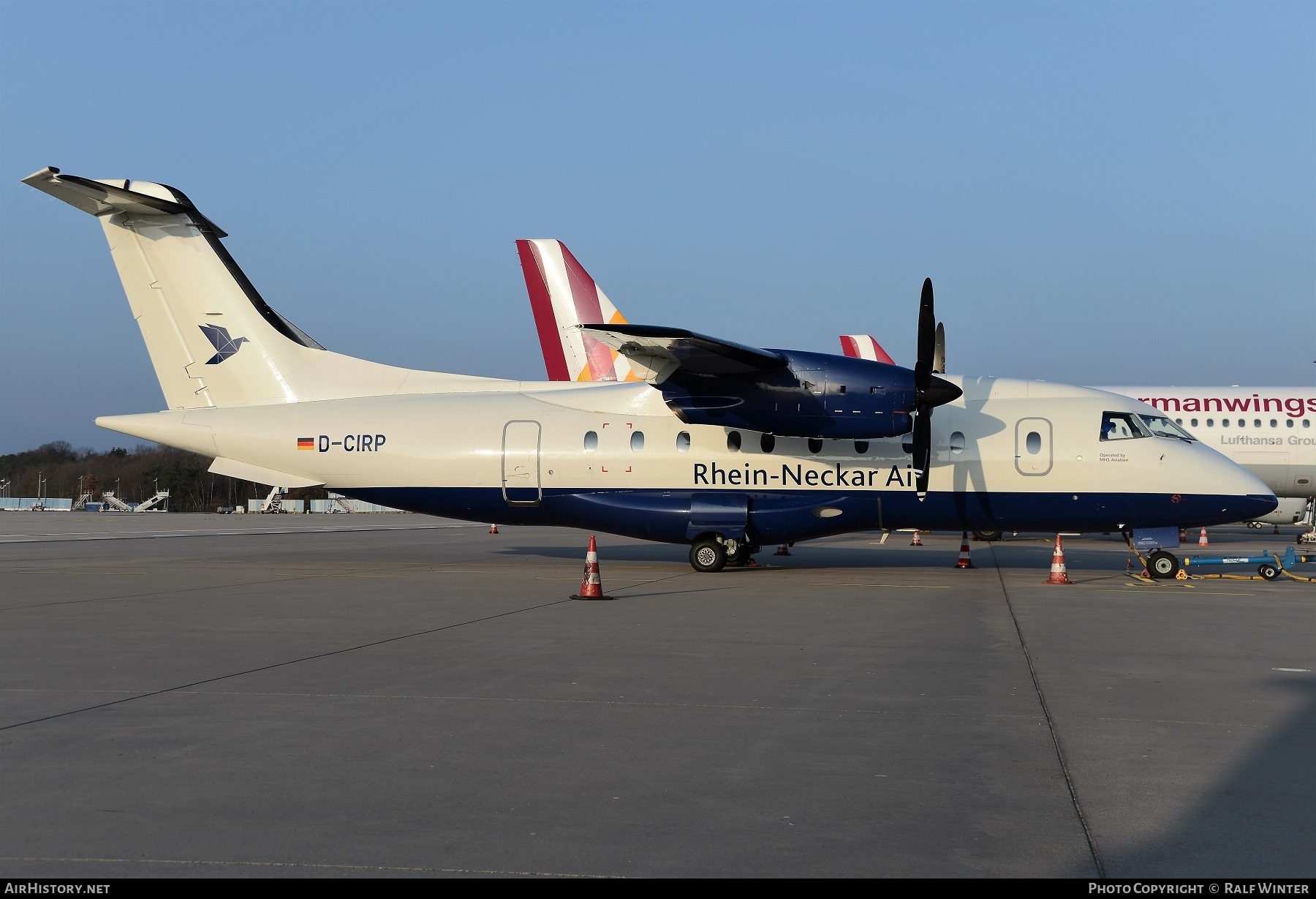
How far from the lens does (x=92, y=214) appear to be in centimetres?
2048

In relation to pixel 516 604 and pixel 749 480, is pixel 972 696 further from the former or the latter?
pixel 749 480

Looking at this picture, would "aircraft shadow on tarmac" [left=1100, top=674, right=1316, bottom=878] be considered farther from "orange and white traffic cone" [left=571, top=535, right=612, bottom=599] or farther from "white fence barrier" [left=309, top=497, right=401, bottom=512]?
"white fence barrier" [left=309, top=497, right=401, bottom=512]

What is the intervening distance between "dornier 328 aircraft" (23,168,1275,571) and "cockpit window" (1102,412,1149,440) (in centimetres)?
9

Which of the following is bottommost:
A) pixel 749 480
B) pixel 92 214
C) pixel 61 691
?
pixel 61 691

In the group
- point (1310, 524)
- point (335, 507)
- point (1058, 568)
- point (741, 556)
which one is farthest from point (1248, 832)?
point (335, 507)

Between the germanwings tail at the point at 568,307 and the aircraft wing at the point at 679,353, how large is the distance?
10.9 m

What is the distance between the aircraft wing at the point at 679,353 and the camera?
16828 millimetres

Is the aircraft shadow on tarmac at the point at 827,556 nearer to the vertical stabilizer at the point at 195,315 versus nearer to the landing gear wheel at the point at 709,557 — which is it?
the landing gear wheel at the point at 709,557

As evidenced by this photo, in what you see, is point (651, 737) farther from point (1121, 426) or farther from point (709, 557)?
point (1121, 426)

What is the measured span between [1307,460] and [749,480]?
19.5 metres

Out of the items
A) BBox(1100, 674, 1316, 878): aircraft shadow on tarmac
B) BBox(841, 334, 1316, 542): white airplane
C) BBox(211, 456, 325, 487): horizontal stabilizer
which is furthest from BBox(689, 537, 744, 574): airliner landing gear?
BBox(841, 334, 1316, 542): white airplane

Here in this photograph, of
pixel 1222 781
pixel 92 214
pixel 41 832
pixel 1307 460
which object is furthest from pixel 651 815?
pixel 1307 460

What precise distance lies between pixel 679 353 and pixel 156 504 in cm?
9912

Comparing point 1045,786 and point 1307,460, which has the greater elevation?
point 1307,460
